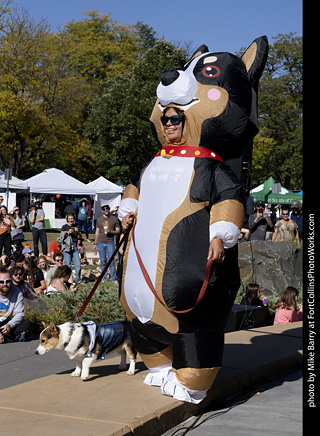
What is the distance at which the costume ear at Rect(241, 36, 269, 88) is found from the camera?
231 inches

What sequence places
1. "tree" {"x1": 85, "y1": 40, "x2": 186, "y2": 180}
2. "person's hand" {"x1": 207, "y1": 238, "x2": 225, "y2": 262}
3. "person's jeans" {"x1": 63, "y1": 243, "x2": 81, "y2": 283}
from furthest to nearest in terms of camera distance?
"tree" {"x1": 85, "y1": 40, "x2": 186, "y2": 180}
"person's jeans" {"x1": 63, "y1": 243, "x2": 81, "y2": 283}
"person's hand" {"x1": 207, "y1": 238, "x2": 225, "y2": 262}

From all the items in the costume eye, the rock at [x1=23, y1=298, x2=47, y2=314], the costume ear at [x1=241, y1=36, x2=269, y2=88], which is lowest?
the rock at [x1=23, y1=298, x2=47, y2=314]

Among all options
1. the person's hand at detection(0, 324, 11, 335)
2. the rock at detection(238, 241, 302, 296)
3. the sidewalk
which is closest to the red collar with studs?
the sidewalk

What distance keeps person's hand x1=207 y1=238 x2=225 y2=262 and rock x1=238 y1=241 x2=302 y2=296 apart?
24.9 ft

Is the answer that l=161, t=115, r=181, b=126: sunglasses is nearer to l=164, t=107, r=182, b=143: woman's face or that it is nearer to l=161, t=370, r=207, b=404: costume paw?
l=164, t=107, r=182, b=143: woman's face

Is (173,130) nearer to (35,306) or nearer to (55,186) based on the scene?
(35,306)

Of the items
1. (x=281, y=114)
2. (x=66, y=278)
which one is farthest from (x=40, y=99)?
(x=66, y=278)

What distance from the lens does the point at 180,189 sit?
524 cm

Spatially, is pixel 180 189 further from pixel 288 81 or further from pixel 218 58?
pixel 288 81

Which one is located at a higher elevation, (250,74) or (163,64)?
(163,64)

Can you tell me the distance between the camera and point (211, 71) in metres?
5.52

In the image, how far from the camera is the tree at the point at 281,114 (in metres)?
46.8
